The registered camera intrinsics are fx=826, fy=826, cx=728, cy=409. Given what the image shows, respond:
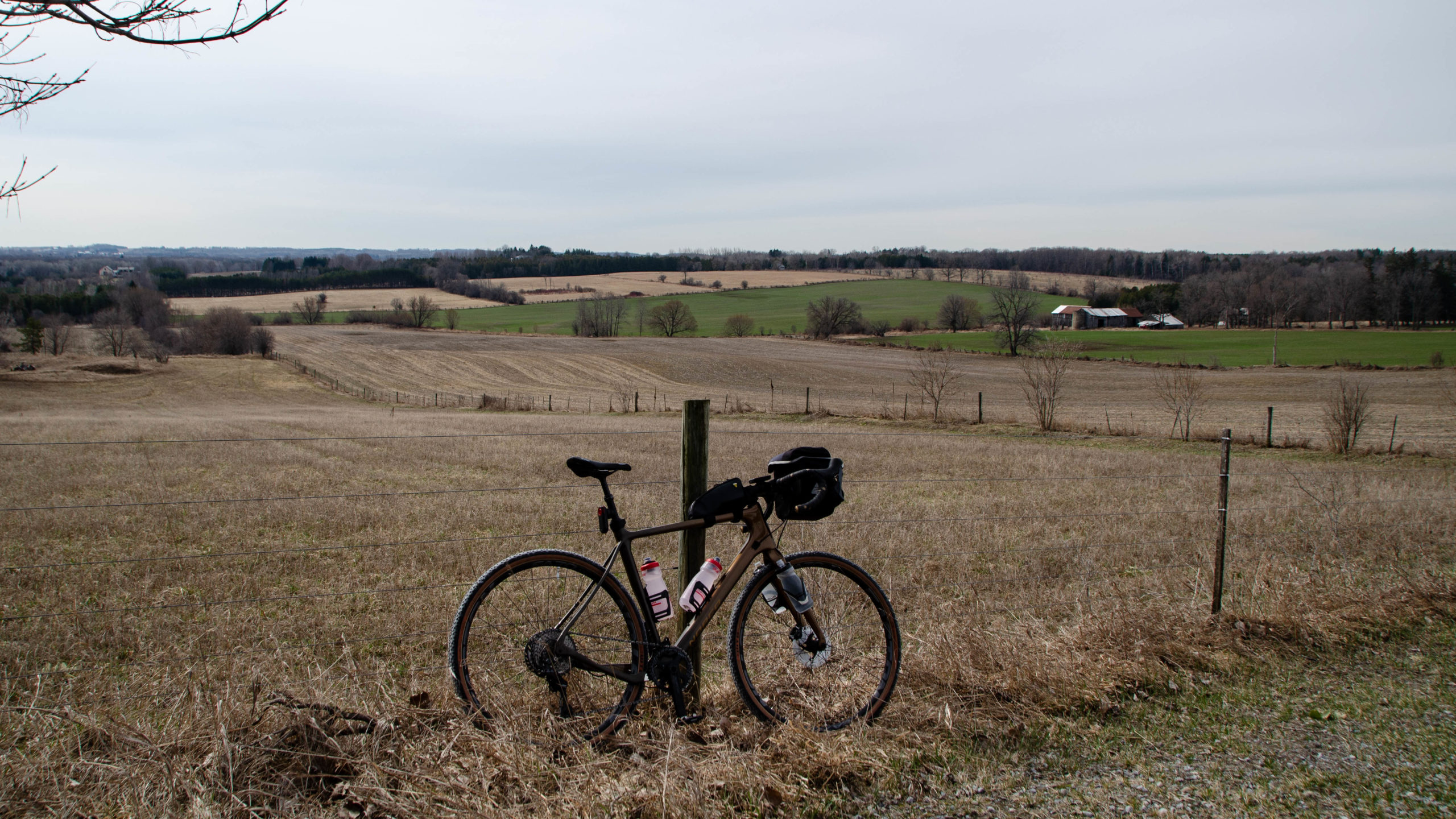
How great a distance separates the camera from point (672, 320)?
3548 inches

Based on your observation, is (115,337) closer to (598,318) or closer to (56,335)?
(56,335)

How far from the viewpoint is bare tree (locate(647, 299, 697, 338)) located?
8975cm

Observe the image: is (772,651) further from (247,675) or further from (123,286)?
(123,286)

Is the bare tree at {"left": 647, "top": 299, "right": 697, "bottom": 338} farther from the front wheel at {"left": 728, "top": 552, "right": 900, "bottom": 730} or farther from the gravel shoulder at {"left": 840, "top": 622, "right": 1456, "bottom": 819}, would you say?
the gravel shoulder at {"left": 840, "top": 622, "right": 1456, "bottom": 819}

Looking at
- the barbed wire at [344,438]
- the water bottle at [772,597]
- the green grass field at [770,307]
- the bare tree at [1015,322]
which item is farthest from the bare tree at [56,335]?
the water bottle at [772,597]

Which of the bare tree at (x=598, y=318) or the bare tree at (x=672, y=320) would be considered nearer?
the bare tree at (x=598, y=318)

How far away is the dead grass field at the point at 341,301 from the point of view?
344 ft

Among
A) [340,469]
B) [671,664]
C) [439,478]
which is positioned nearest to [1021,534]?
[671,664]

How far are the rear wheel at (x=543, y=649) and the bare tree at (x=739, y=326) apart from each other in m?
82.8

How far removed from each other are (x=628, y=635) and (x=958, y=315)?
300 feet

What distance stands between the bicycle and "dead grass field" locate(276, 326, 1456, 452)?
27.3 m

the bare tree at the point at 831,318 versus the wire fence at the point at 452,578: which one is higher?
the bare tree at the point at 831,318

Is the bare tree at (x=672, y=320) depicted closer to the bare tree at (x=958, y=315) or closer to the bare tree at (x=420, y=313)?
the bare tree at (x=420, y=313)

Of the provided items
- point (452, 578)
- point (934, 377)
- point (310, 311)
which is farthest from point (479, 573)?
point (310, 311)
